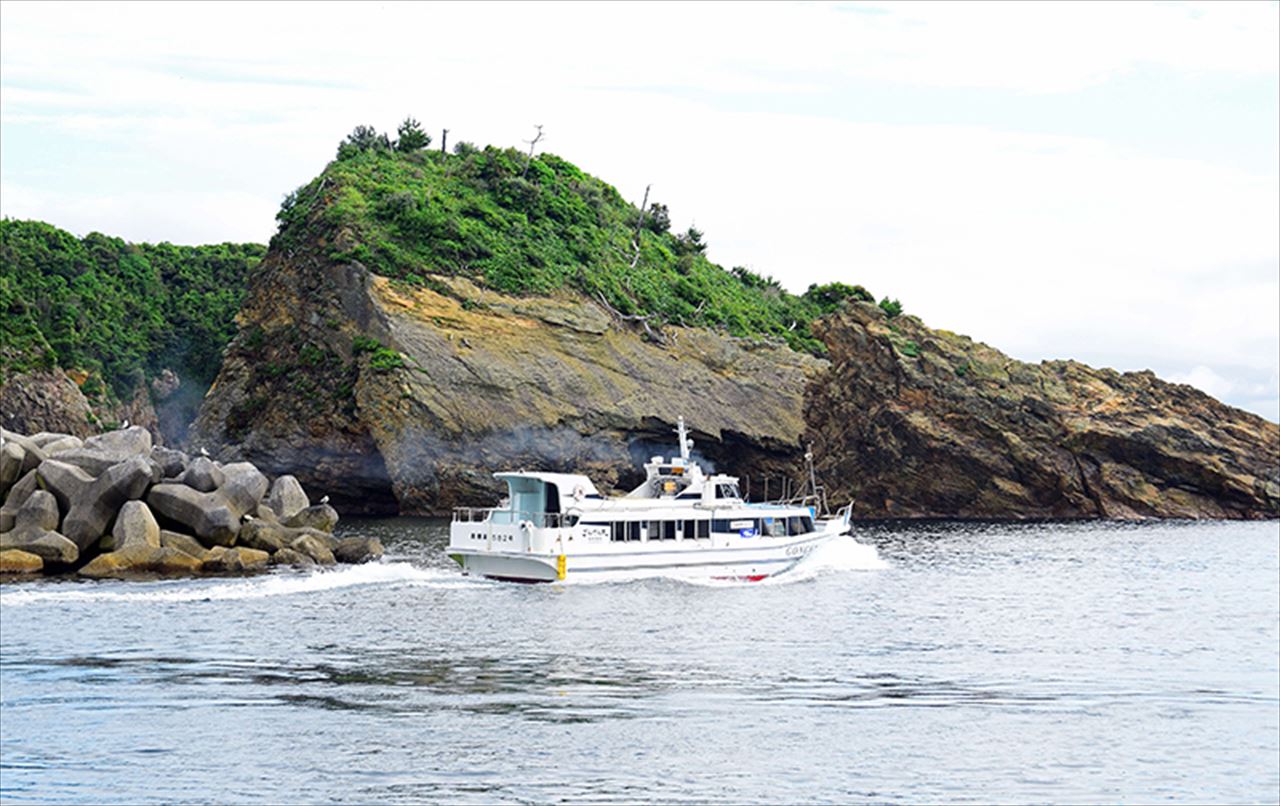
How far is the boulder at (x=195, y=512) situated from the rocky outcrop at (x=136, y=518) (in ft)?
0.12

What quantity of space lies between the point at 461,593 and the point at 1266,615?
86.4 ft

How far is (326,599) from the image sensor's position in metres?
50.5

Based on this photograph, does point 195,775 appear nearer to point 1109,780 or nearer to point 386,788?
point 386,788

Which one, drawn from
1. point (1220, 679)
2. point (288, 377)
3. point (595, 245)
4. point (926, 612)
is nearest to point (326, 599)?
point (926, 612)

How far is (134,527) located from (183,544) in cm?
207

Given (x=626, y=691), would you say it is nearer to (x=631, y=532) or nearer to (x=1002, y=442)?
(x=631, y=532)

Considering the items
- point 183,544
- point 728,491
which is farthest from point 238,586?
point 728,491

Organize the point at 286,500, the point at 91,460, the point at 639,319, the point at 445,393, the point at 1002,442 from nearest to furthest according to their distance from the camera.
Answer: the point at 91,460
the point at 286,500
the point at 445,393
the point at 639,319
the point at 1002,442

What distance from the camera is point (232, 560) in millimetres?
58031

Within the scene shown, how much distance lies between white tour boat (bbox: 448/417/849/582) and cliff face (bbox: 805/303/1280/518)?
42380 mm

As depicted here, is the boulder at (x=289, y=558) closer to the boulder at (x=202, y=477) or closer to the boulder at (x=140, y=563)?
the boulder at (x=140, y=563)

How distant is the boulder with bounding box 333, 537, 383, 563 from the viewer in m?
62.3

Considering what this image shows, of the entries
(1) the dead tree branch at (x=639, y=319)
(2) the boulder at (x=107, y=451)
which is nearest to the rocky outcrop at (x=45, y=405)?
(1) the dead tree branch at (x=639, y=319)

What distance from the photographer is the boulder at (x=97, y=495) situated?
57.6 m
